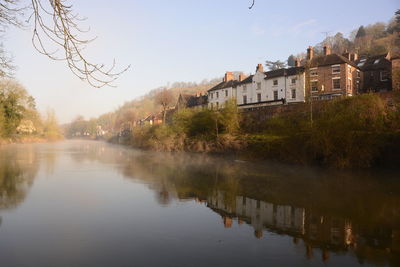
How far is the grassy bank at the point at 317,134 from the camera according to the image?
21.4 meters

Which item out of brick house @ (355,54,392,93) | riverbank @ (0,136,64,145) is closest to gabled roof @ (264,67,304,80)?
brick house @ (355,54,392,93)

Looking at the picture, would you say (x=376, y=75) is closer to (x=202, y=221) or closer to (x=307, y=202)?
(x=307, y=202)

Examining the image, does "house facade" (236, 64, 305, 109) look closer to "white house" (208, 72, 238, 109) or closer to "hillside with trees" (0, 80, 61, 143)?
"white house" (208, 72, 238, 109)

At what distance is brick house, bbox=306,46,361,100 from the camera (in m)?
37.9

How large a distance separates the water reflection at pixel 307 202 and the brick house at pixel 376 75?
26161mm

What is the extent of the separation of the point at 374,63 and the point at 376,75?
2.40m

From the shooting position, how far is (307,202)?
1318 centimetres

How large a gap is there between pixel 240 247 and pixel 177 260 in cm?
186

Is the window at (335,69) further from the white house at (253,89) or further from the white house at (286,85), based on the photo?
the white house at (253,89)

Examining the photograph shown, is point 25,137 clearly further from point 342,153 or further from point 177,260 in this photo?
point 177,260

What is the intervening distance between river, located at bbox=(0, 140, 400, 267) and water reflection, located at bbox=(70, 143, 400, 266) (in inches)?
1.6

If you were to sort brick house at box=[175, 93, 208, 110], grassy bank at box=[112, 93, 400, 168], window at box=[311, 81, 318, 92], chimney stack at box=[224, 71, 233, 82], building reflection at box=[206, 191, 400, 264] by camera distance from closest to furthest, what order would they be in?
building reflection at box=[206, 191, 400, 264] < grassy bank at box=[112, 93, 400, 168] < window at box=[311, 81, 318, 92] < chimney stack at box=[224, 71, 233, 82] < brick house at box=[175, 93, 208, 110]

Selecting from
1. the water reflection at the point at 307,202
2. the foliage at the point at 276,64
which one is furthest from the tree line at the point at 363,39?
the water reflection at the point at 307,202

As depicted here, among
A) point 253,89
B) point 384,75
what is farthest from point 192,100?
point 384,75
